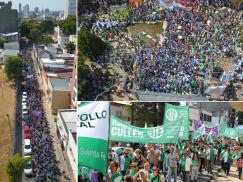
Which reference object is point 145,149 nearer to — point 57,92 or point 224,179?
point 224,179

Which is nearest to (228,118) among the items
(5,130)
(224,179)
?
(224,179)

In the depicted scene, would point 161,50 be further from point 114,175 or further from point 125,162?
point 114,175

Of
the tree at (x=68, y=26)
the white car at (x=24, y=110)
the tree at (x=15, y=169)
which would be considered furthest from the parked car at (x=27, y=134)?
the tree at (x=68, y=26)

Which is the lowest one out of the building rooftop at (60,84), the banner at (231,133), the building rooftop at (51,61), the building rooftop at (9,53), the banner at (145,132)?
the building rooftop at (60,84)

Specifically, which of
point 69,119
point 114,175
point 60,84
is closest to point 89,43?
point 114,175

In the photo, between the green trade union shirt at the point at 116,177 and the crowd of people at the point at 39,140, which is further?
the crowd of people at the point at 39,140

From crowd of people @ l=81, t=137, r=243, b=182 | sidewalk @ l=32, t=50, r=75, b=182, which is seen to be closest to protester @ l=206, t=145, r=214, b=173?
crowd of people @ l=81, t=137, r=243, b=182

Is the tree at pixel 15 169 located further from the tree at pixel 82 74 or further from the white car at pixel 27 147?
the tree at pixel 82 74
